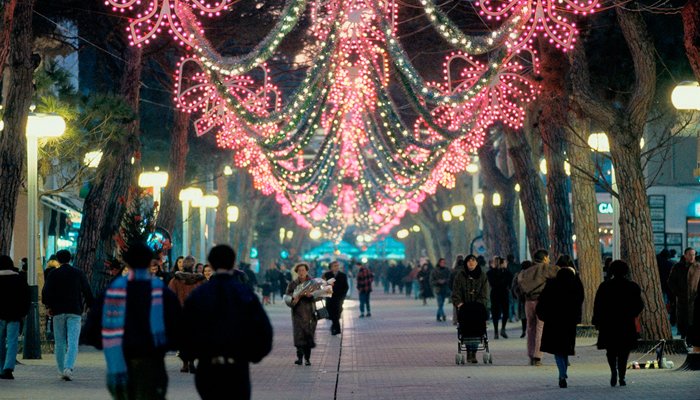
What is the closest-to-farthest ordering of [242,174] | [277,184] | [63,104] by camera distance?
[63,104], [277,184], [242,174]

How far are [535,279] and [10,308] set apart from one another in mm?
7647

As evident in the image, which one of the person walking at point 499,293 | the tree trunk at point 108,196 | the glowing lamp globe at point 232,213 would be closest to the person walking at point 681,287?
the person walking at point 499,293

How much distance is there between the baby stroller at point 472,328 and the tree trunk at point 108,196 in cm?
949

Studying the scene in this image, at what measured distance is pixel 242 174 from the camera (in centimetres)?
6481

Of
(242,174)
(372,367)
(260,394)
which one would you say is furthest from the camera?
(242,174)

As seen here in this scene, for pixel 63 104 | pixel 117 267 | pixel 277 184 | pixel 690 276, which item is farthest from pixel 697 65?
pixel 277 184

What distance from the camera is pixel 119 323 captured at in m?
10.5

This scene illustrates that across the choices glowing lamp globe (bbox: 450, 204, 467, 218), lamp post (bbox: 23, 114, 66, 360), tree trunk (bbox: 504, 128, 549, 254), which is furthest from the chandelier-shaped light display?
glowing lamp globe (bbox: 450, 204, 467, 218)

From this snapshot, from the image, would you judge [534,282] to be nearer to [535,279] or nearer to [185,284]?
[535,279]

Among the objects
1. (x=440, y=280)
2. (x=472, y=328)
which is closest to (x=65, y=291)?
(x=472, y=328)

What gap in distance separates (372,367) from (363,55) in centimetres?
884

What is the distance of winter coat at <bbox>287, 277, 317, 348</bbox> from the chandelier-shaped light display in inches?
142

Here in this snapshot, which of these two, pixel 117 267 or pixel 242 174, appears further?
pixel 242 174

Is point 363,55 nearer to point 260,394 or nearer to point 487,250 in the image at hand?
point 260,394
